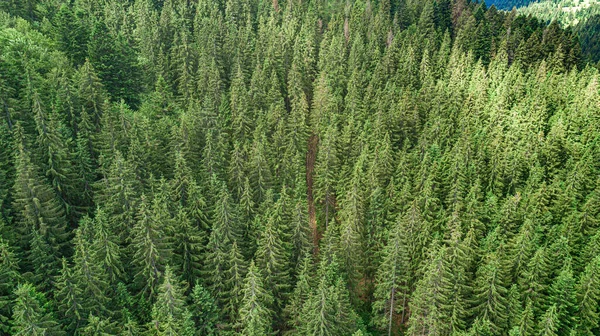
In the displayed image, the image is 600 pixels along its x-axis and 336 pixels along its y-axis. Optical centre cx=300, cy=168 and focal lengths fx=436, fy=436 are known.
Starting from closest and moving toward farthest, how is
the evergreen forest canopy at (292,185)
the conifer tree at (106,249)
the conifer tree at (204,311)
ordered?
1. the conifer tree at (204,311)
2. the conifer tree at (106,249)
3. the evergreen forest canopy at (292,185)

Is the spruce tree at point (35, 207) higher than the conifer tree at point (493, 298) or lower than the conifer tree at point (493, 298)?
higher

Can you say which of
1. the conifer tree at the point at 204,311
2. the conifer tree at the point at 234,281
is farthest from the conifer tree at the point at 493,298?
the conifer tree at the point at 204,311

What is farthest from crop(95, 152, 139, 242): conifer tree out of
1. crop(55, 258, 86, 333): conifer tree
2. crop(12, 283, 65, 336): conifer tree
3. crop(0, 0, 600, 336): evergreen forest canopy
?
crop(12, 283, 65, 336): conifer tree

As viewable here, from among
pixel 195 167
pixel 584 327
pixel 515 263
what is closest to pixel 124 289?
pixel 195 167

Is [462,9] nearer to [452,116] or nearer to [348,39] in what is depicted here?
[348,39]

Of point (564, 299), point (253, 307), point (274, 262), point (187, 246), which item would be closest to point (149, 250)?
point (187, 246)

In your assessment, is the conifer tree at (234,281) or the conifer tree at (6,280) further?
the conifer tree at (234,281)

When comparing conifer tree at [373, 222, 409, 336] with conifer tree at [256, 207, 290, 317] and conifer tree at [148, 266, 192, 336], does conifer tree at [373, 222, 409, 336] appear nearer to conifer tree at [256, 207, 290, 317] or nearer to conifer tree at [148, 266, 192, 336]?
conifer tree at [256, 207, 290, 317]

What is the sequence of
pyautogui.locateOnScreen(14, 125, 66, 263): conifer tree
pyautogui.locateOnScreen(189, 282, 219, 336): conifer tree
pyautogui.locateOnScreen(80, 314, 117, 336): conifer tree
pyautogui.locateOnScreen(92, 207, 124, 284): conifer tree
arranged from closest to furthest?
1. pyautogui.locateOnScreen(80, 314, 117, 336): conifer tree
2. pyautogui.locateOnScreen(189, 282, 219, 336): conifer tree
3. pyautogui.locateOnScreen(92, 207, 124, 284): conifer tree
4. pyautogui.locateOnScreen(14, 125, 66, 263): conifer tree

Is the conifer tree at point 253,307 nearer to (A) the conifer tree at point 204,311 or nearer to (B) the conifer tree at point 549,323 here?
(A) the conifer tree at point 204,311
